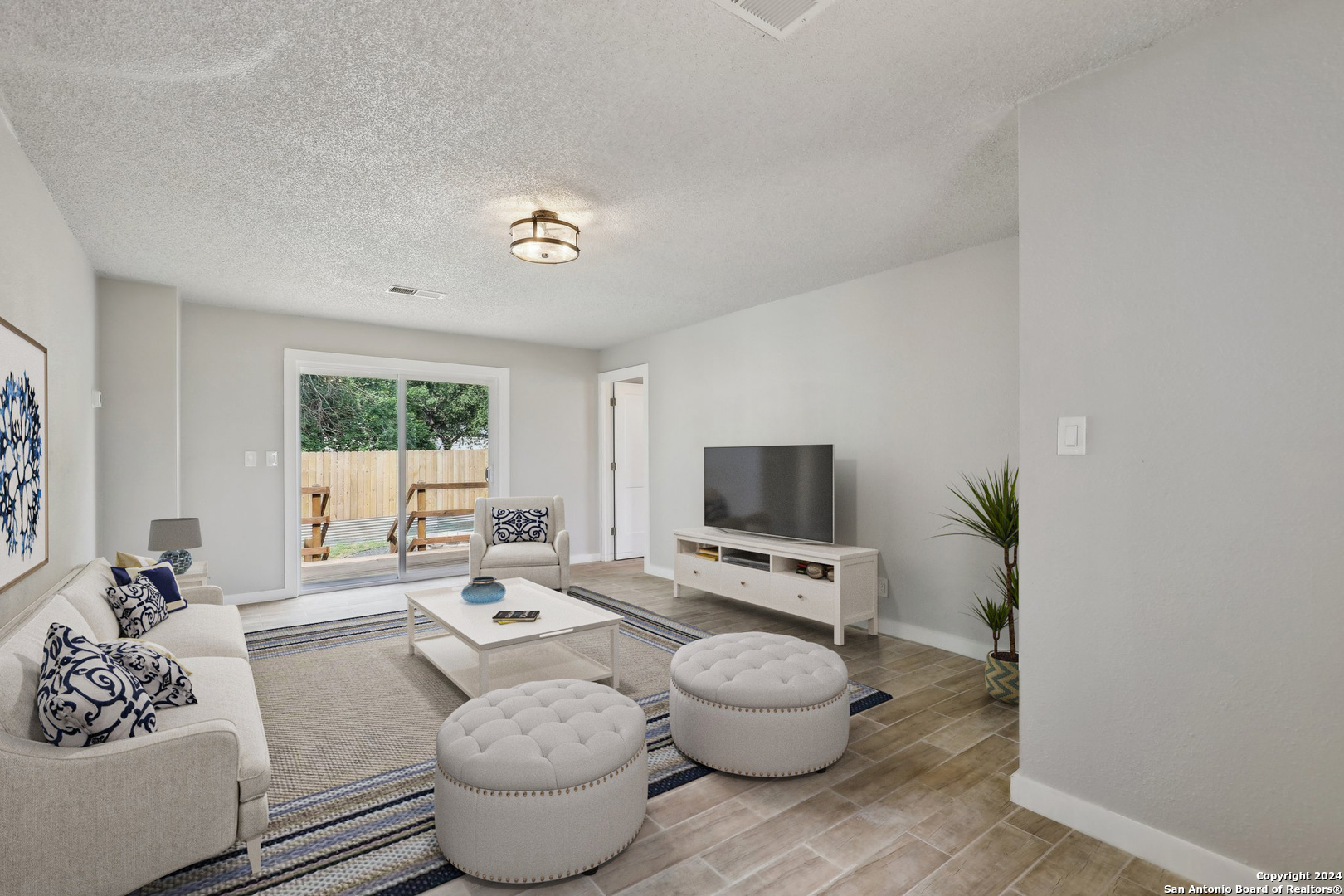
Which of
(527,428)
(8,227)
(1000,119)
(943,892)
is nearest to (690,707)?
(943,892)

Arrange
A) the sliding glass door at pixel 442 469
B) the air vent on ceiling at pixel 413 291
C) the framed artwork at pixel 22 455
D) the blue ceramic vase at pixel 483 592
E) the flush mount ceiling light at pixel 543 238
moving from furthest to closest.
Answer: the sliding glass door at pixel 442 469 < the air vent on ceiling at pixel 413 291 < the blue ceramic vase at pixel 483 592 < the flush mount ceiling light at pixel 543 238 < the framed artwork at pixel 22 455

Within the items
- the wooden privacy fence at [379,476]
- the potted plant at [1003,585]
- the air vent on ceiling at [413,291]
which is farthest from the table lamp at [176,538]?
the potted plant at [1003,585]

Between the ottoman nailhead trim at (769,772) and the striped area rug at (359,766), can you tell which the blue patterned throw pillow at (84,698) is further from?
the ottoman nailhead trim at (769,772)

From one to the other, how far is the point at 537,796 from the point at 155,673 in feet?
4.34

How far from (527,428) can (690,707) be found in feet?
15.3

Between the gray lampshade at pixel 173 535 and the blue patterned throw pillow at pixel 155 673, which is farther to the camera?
the gray lampshade at pixel 173 535

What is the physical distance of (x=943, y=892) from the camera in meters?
1.73

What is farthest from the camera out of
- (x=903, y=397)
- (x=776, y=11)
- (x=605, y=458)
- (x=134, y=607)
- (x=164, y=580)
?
(x=605, y=458)

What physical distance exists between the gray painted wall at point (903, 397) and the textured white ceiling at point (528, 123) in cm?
36

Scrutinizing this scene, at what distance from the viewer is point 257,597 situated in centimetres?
515

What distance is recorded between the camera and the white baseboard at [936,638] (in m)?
3.68

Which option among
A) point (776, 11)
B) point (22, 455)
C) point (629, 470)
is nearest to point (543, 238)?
point (776, 11)

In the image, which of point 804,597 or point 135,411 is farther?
point 135,411

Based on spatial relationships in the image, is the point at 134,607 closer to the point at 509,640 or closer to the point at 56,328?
the point at 56,328
